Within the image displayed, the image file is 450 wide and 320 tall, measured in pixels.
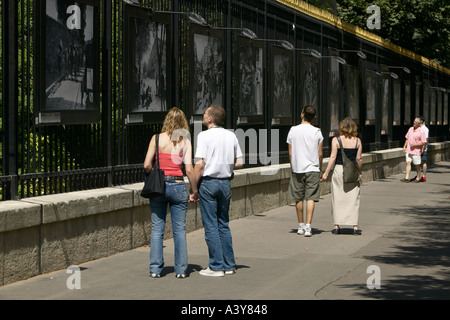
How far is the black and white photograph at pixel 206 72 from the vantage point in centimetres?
1355

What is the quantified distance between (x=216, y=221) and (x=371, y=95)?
18613mm

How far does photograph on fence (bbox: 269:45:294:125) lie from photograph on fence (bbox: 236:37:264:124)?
633 mm

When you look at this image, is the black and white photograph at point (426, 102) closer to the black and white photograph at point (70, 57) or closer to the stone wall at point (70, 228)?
the stone wall at point (70, 228)

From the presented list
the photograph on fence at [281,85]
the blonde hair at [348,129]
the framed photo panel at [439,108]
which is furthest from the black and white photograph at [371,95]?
the framed photo panel at [439,108]

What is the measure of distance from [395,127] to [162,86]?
65.4 ft

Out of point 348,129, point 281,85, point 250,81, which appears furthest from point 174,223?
point 281,85

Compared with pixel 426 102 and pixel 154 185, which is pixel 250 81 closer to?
pixel 154 185

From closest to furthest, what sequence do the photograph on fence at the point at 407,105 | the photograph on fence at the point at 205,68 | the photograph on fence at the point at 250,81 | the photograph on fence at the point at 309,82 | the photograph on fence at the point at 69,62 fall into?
the photograph on fence at the point at 69,62 < the photograph on fence at the point at 205,68 < the photograph on fence at the point at 250,81 < the photograph on fence at the point at 309,82 < the photograph on fence at the point at 407,105

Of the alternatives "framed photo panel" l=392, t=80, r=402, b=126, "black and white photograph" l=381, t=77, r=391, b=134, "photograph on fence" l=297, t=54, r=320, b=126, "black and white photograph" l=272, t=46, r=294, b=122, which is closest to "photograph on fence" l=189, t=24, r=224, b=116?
"black and white photograph" l=272, t=46, r=294, b=122

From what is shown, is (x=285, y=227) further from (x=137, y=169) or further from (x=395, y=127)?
(x=395, y=127)

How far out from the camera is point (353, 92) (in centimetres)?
2448

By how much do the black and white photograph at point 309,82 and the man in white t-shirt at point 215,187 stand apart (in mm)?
10168

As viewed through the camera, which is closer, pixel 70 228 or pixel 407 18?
pixel 70 228
